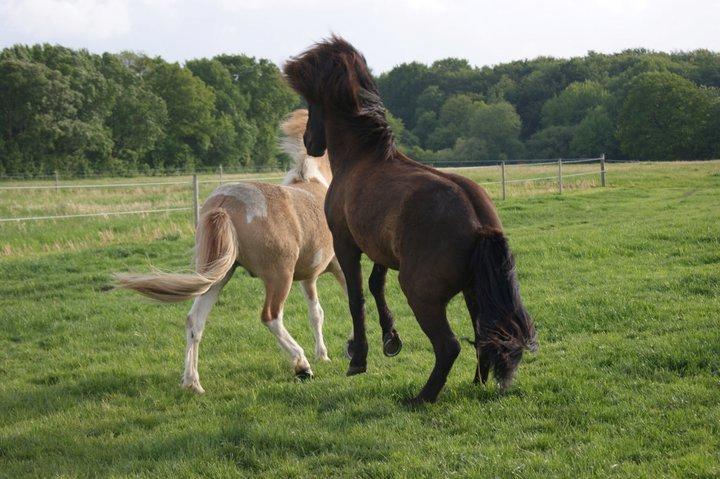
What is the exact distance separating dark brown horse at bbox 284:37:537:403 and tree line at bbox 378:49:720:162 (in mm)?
42961

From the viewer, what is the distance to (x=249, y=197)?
621 cm

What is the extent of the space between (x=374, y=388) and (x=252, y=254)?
163 cm

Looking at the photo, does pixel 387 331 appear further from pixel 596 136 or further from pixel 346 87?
pixel 596 136

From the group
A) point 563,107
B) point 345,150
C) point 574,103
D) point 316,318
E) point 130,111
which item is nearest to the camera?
point 345,150

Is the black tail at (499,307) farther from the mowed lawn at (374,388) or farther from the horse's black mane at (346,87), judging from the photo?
the horse's black mane at (346,87)

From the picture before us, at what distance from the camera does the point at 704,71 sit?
239ft

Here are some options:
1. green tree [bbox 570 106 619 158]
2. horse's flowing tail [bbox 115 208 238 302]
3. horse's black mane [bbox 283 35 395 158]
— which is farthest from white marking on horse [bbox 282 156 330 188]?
green tree [bbox 570 106 619 158]

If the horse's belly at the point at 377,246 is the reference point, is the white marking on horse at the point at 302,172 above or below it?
above

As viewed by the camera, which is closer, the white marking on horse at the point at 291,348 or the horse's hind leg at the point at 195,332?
the horse's hind leg at the point at 195,332

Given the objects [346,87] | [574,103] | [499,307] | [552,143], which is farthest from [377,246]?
[574,103]

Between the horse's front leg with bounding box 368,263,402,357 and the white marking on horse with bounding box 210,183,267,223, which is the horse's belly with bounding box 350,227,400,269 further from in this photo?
the white marking on horse with bounding box 210,183,267,223

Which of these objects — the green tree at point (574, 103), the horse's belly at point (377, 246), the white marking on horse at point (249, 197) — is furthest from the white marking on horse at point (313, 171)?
the green tree at point (574, 103)

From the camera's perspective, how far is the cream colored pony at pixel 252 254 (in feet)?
18.3

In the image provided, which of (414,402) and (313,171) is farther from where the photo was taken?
(313,171)
